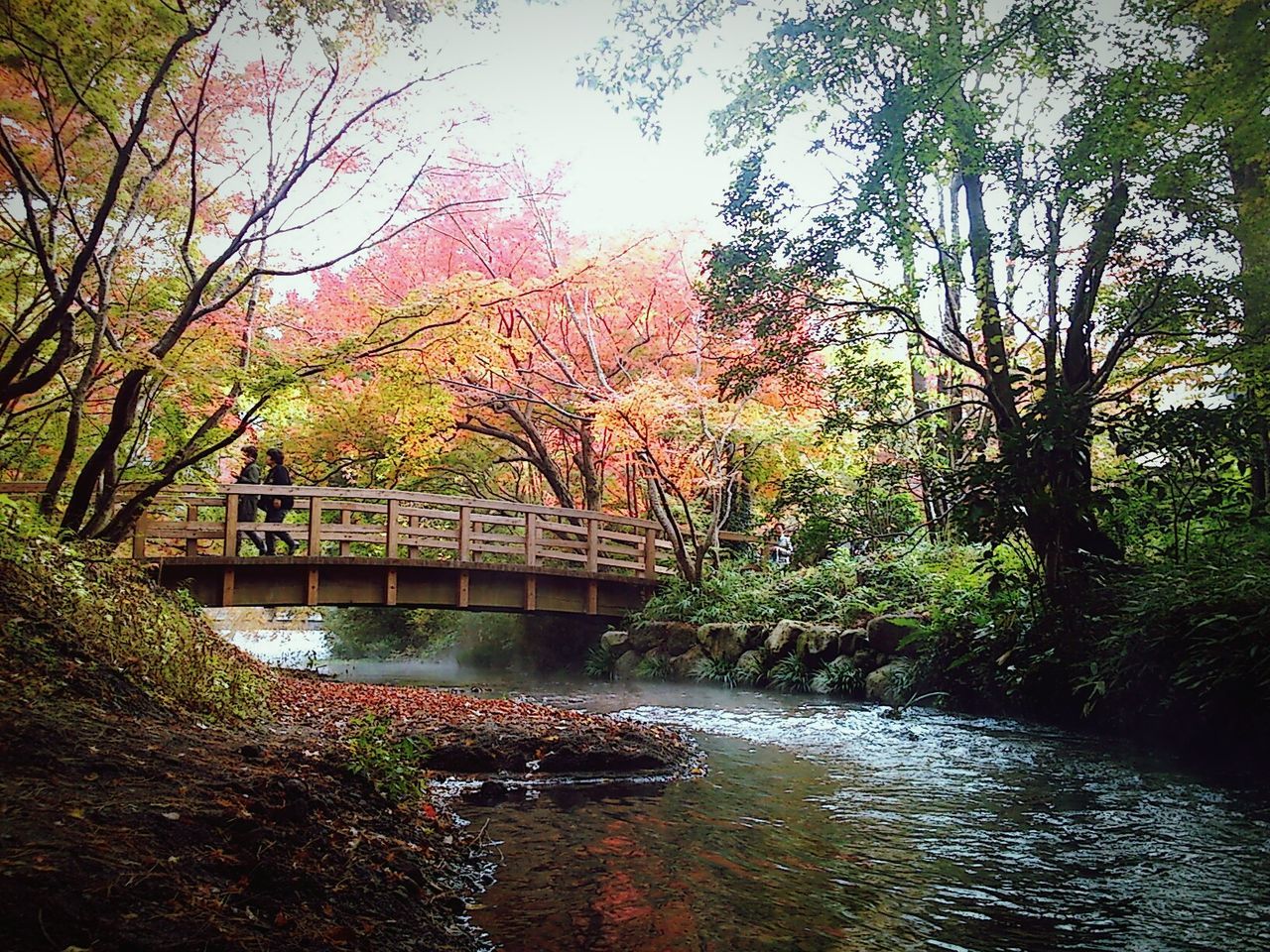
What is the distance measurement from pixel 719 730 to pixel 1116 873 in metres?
4.30

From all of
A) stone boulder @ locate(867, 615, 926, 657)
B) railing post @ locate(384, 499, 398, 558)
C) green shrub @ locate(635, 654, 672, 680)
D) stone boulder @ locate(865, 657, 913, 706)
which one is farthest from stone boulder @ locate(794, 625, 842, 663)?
railing post @ locate(384, 499, 398, 558)

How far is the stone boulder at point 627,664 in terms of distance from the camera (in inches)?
561

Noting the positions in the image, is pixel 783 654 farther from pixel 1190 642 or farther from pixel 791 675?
pixel 1190 642

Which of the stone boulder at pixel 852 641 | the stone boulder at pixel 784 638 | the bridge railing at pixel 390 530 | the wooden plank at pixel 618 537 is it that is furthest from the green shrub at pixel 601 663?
the stone boulder at pixel 852 641

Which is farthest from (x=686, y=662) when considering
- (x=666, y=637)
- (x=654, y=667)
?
(x=666, y=637)

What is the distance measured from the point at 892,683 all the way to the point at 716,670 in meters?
3.54

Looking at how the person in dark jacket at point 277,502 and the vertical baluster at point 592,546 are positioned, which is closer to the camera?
the person in dark jacket at point 277,502

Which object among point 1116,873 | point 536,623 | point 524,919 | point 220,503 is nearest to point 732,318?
point 1116,873

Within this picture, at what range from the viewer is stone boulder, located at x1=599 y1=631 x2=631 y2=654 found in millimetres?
14945

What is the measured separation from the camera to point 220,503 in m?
11.8

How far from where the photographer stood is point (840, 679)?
33.3 ft

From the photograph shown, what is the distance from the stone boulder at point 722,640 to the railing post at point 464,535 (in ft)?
13.2

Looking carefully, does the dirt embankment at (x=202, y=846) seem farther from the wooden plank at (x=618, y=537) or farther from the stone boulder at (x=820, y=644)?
the wooden plank at (x=618, y=537)

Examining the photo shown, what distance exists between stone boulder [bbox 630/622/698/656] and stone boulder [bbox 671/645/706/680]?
16 cm
